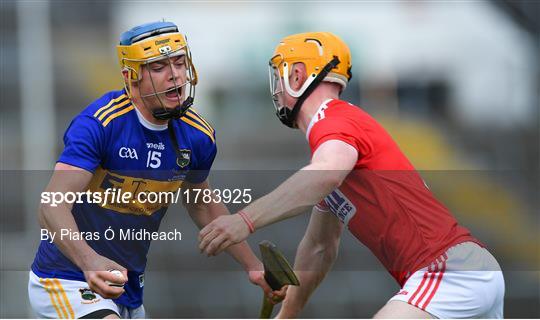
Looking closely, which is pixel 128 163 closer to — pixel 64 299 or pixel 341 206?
pixel 64 299

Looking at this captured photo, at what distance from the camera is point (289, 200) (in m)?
3.26

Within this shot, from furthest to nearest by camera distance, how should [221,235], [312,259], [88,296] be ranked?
[312,259]
[88,296]
[221,235]

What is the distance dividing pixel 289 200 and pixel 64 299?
0.96m

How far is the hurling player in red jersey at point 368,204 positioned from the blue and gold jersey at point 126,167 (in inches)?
15.4

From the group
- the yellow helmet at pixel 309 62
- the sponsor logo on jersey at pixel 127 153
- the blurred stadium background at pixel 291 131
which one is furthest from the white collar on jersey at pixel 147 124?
the blurred stadium background at pixel 291 131

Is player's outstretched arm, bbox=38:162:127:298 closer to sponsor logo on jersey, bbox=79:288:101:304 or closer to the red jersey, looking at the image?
sponsor logo on jersey, bbox=79:288:101:304

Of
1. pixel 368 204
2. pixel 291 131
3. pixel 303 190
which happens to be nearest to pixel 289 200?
pixel 303 190

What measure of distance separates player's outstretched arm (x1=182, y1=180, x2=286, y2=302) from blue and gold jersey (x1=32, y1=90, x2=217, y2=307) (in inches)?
5.1

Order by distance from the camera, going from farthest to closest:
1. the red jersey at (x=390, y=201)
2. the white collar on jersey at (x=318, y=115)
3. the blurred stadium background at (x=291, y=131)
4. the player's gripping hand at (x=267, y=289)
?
1. the blurred stadium background at (x=291, y=131)
2. the player's gripping hand at (x=267, y=289)
3. the white collar on jersey at (x=318, y=115)
4. the red jersey at (x=390, y=201)

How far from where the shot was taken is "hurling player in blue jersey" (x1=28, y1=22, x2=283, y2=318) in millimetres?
3555

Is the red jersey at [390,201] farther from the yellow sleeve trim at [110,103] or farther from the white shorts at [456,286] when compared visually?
the yellow sleeve trim at [110,103]

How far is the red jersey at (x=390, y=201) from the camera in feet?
11.1

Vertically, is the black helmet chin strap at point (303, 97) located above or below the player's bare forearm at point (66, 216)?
above

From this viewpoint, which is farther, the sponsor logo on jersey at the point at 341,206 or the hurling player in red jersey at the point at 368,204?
A: the sponsor logo on jersey at the point at 341,206
